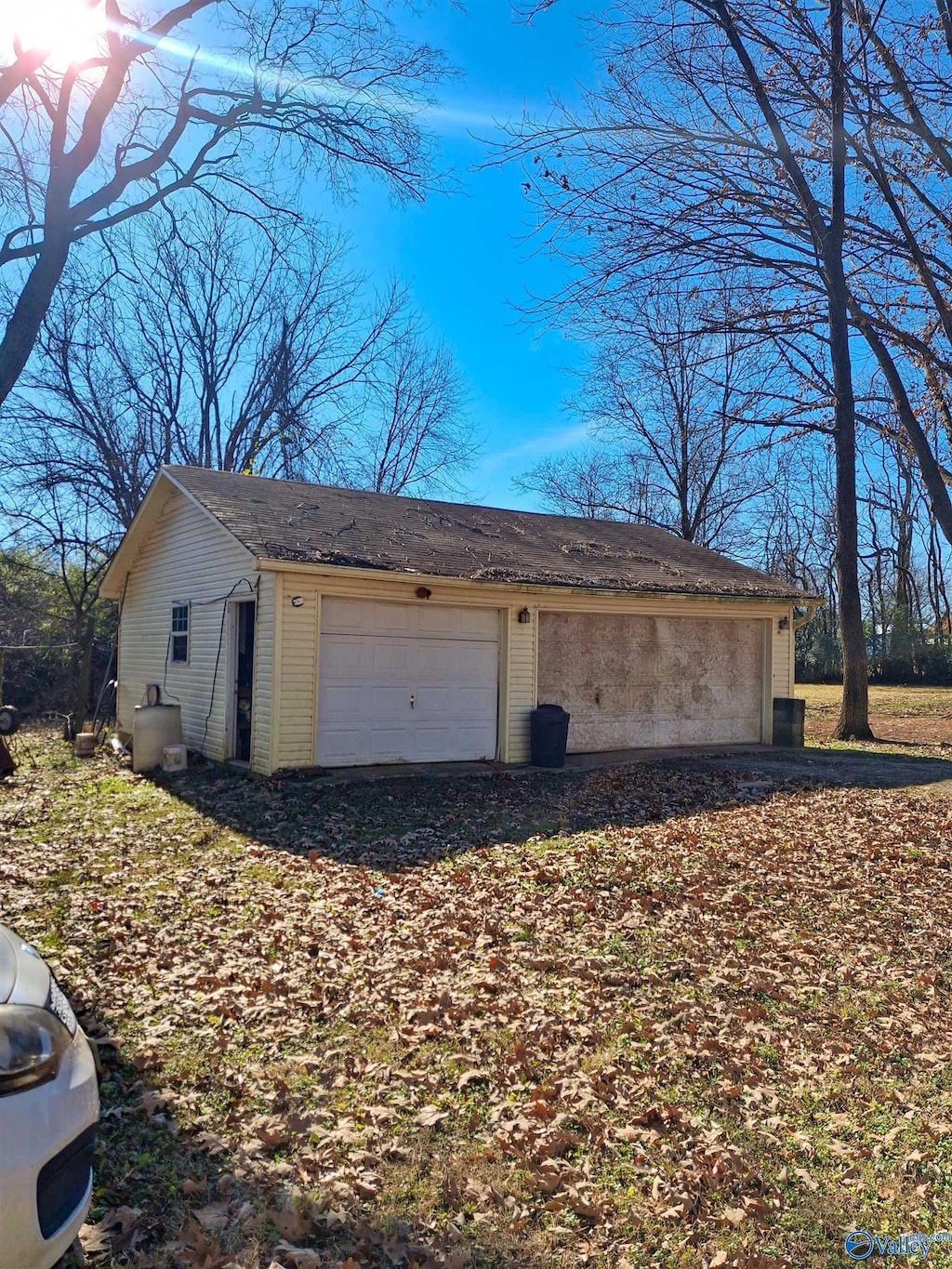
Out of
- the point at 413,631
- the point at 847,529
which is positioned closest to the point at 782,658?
the point at 847,529

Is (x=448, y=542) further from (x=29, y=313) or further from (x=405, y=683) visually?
(x=29, y=313)

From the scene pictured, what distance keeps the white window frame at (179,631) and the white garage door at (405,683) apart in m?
3.58

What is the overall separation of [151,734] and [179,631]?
8.18 feet

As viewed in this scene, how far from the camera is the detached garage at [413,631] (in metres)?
10.7

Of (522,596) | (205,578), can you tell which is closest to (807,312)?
(522,596)

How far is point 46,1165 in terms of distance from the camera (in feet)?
6.84

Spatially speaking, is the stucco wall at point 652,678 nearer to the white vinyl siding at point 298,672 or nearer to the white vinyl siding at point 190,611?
the white vinyl siding at point 298,672

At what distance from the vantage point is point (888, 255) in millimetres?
11391

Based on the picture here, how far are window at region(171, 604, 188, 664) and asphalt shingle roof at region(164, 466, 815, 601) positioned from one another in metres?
2.31

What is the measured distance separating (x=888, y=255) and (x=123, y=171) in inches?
432

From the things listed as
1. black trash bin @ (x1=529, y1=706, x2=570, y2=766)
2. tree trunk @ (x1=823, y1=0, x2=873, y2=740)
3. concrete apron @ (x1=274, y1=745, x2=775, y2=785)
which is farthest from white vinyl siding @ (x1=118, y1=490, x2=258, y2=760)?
tree trunk @ (x1=823, y1=0, x2=873, y2=740)

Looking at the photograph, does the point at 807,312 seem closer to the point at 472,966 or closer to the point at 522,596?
the point at 522,596

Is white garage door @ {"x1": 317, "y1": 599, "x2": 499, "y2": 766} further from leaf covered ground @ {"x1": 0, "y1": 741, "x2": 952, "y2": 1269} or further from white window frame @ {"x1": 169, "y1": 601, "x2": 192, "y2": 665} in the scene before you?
white window frame @ {"x1": 169, "y1": 601, "x2": 192, "y2": 665}

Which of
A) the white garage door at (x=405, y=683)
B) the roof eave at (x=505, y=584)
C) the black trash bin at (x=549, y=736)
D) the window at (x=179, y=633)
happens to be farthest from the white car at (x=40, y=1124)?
the window at (x=179, y=633)
